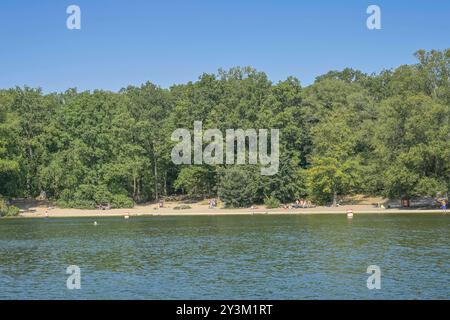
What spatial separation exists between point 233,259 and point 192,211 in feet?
155


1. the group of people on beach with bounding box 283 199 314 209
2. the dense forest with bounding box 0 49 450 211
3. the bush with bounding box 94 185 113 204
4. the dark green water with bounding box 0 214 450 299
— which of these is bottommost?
the dark green water with bounding box 0 214 450 299

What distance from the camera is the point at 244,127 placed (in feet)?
305

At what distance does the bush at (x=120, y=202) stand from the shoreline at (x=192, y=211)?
1.27 m

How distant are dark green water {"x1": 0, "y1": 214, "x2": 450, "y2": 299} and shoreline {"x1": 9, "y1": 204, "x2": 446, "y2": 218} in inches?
470

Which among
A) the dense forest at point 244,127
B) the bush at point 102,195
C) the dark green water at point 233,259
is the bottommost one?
the dark green water at point 233,259

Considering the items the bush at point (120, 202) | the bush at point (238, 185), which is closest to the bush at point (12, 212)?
the bush at point (120, 202)

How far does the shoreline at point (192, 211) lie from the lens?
77887 millimetres

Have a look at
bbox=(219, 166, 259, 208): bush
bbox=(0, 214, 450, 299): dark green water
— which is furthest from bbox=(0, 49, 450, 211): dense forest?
bbox=(0, 214, 450, 299): dark green water

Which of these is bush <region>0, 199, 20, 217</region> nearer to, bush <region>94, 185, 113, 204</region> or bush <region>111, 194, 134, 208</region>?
bush <region>94, 185, 113, 204</region>

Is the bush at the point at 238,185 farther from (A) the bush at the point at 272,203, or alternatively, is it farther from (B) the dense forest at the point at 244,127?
(A) the bush at the point at 272,203

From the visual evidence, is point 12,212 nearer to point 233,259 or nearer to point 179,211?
point 179,211

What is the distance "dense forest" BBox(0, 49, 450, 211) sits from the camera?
76688 mm

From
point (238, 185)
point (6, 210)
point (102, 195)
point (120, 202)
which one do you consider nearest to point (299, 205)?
point (238, 185)
